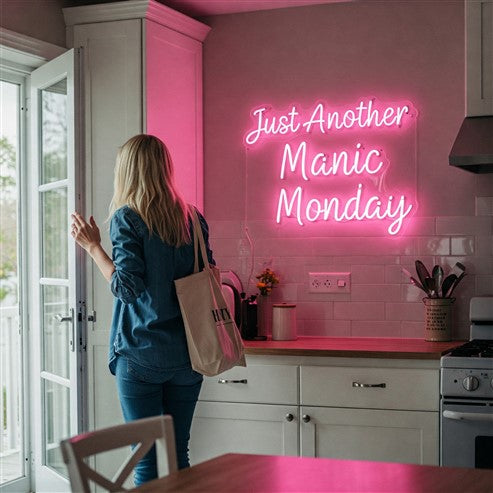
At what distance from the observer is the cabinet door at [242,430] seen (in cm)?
385

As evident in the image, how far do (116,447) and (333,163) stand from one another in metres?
2.62

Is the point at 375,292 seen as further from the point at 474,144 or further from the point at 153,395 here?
the point at 153,395

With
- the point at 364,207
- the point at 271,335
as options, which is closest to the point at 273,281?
the point at 271,335

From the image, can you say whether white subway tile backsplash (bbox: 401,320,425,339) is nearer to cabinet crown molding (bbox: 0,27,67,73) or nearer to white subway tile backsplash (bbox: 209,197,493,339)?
white subway tile backsplash (bbox: 209,197,493,339)

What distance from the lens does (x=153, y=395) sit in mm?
3168

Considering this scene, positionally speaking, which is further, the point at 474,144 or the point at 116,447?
the point at 474,144

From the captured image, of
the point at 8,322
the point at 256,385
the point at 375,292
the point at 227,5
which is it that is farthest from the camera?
the point at 8,322

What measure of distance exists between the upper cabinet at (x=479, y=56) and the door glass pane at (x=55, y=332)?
80.1 inches

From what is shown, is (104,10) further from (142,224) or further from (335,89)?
(142,224)

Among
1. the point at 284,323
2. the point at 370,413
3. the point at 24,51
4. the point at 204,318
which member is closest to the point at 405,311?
the point at 284,323

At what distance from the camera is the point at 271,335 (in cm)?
442

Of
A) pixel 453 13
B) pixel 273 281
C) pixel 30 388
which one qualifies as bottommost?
pixel 30 388

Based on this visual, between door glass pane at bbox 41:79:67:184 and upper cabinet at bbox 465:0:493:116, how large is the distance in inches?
71.4

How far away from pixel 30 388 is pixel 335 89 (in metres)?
2.14
